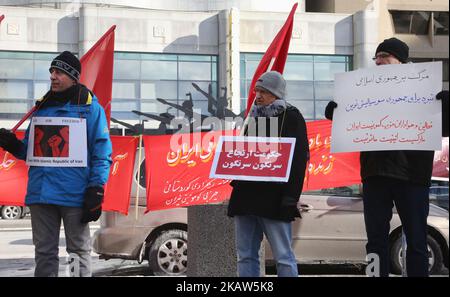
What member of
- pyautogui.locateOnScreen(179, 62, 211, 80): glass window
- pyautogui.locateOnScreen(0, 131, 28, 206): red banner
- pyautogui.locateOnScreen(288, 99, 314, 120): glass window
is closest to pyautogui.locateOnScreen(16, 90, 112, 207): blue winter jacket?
pyautogui.locateOnScreen(0, 131, 28, 206): red banner

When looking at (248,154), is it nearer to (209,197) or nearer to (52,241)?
(52,241)

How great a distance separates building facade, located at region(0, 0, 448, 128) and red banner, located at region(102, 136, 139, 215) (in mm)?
26876

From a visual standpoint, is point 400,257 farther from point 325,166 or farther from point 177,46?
point 177,46

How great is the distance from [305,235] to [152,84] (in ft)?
94.3

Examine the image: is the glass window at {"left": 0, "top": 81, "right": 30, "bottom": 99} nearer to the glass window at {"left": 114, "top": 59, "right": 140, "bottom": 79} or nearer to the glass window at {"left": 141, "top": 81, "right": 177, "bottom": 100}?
the glass window at {"left": 114, "top": 59, "right": 140, "bottom": 79}

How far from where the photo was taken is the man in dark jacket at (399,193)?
460 cm

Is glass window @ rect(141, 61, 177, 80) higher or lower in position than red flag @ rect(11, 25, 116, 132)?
higher

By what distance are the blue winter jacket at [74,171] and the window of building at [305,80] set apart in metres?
32.0

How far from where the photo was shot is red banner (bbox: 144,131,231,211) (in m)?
7.92

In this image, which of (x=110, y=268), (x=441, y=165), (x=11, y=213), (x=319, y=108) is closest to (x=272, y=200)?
(x=441, y=165)

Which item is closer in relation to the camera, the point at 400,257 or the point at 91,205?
the point at 91,205

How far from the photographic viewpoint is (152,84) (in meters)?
36.4

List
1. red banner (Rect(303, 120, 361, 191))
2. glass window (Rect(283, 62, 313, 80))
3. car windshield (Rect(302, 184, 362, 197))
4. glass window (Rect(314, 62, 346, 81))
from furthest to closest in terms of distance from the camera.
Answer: glass window (Rect(314, 62, 346, 81)), glass window (Rect(283, 62, 313, 80)), car windshield (Rect(302, 184, 362, 197)), red banner (Rect(303, 120, 361, 191))
